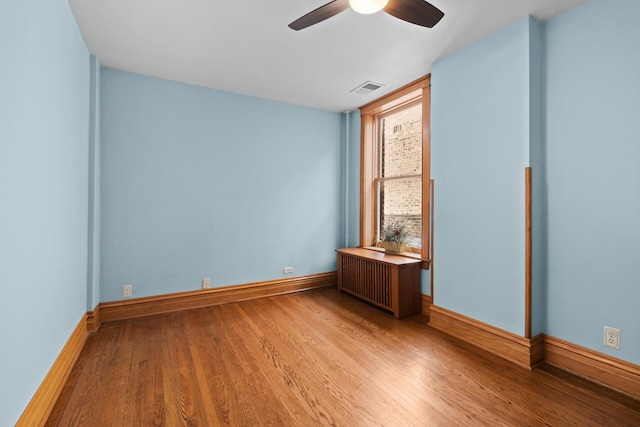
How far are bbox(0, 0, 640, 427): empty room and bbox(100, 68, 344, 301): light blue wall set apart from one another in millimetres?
27

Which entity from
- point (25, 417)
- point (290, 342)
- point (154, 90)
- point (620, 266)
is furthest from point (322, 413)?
point (154, 90)

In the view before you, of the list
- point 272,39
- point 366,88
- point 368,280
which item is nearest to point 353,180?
point 366,88

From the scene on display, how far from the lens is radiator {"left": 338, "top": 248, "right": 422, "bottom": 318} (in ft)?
10.6

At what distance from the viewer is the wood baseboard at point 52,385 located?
1494 mm

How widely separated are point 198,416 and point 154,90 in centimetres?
316

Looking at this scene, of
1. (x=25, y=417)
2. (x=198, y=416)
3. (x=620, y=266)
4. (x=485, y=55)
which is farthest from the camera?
(x=485, y=55)

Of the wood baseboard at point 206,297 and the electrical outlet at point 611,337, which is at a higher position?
the electrical outlet at point 611,337

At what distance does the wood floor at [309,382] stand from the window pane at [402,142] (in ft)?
6.43

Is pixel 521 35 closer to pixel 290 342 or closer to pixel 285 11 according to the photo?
pixel 285 11

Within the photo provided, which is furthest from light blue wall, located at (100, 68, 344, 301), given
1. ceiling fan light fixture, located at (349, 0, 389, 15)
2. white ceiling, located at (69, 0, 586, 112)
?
ceiling fan light fixture, located at (349, 0, 389, 15)

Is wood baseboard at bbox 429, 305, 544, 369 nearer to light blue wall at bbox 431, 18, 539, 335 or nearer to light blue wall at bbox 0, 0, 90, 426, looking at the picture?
Result: light blue wall at bbox 431, 18, 539, 335

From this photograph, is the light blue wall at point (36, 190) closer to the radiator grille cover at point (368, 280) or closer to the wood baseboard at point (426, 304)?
the radiator grille cover at point (368, 280)

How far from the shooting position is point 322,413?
5.65 feet

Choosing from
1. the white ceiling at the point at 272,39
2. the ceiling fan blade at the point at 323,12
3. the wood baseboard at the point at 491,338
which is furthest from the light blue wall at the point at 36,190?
the wood baseboard at the point at 491,338
